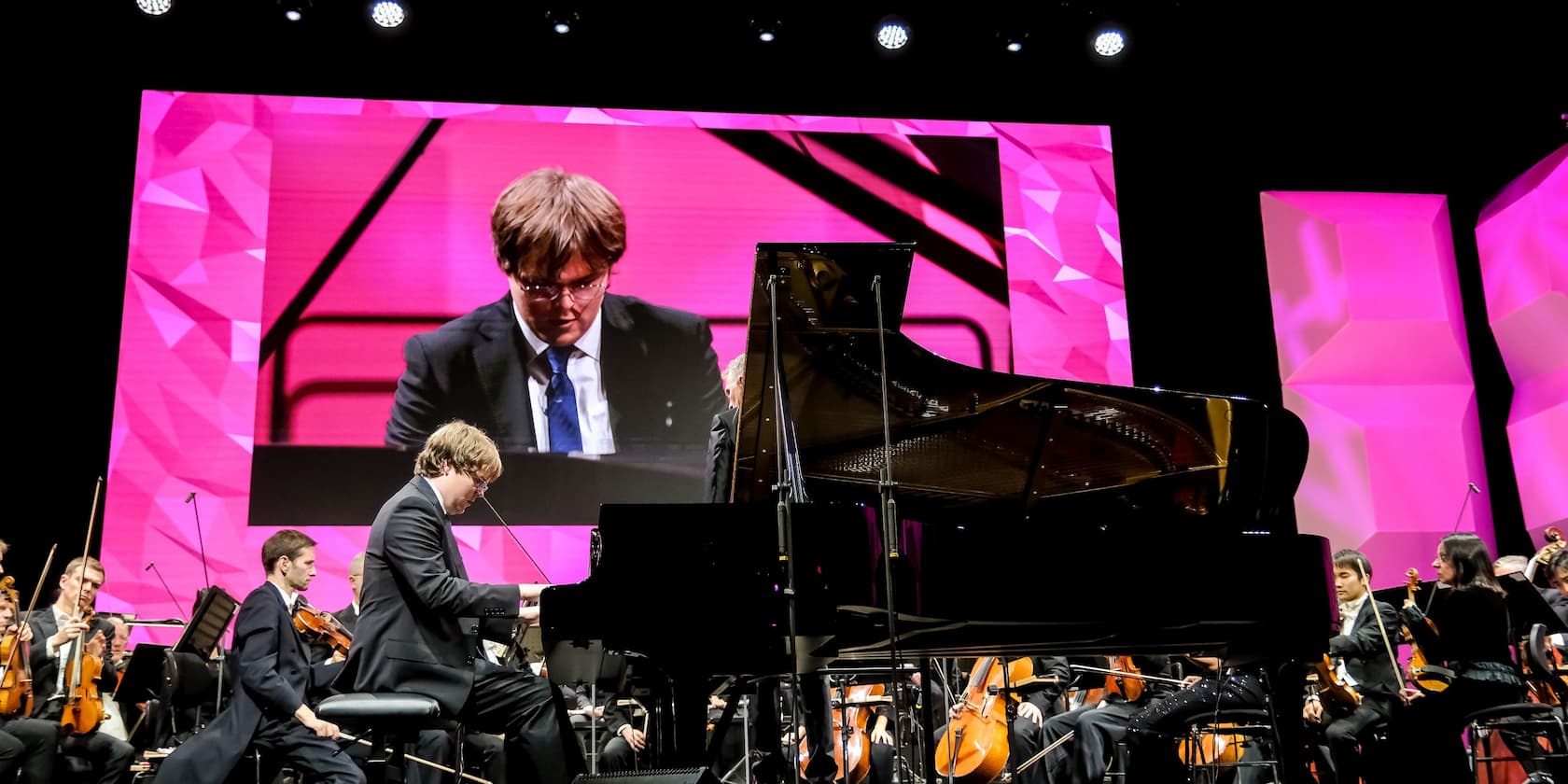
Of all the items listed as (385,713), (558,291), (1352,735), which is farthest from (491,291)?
(1352,735)

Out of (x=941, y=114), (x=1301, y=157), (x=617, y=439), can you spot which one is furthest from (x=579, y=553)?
(x=1301, y=157)

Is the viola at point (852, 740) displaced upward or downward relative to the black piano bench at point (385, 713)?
downward

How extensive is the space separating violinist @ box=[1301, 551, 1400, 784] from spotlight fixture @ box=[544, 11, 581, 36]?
6.04 meters

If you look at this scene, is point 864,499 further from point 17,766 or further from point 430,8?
point 430,8

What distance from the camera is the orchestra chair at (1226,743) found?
18.9ft

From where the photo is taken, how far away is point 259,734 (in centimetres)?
502

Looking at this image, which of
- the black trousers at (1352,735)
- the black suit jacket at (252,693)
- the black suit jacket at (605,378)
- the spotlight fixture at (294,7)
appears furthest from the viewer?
the spotlight fixture at (294,7)

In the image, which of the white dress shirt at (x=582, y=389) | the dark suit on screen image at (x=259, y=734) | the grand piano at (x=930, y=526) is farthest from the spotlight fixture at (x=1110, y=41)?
the dark suit on screen image at (x=259, y=734)

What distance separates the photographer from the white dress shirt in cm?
809

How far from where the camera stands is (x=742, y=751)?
7.44 meters

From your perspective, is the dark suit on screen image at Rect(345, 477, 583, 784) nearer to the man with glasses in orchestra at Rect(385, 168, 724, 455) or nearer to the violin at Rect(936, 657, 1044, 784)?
the violin at Rect(936, 657, 1044, 784)

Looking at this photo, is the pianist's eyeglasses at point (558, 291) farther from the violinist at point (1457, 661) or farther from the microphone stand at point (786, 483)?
the violinist at point (1457, 661)

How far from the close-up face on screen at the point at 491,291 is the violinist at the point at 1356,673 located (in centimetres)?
269

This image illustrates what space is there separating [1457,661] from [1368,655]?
1.47 feet
